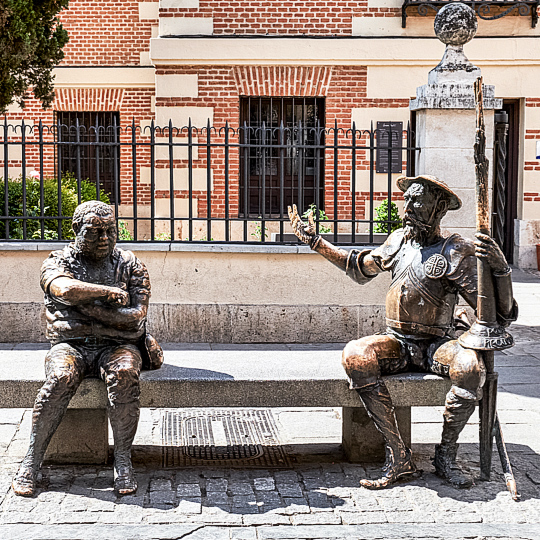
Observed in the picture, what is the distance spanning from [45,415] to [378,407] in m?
1.73

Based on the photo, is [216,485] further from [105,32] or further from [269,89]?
[105,32]

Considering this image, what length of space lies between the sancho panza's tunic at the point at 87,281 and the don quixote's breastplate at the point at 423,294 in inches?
55.5

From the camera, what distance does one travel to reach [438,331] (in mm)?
4672

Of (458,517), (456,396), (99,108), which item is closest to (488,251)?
(456,396)

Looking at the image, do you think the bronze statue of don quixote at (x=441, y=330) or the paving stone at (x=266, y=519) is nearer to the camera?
the paving stone at (x=266, y=519)

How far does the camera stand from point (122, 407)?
4383 mm

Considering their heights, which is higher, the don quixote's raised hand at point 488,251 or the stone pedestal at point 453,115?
the stone pedestal at point 453,115

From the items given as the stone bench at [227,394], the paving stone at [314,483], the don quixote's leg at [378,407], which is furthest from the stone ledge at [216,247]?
the paving stone at [314,483]

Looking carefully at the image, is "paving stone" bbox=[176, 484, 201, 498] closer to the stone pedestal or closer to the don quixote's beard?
the don quixote's beard

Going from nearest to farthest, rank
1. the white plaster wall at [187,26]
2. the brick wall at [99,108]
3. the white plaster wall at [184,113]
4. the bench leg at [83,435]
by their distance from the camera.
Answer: the bench leg at [83,435] → the white plaster wall at [187,26] → the white plaster wall at [184,113] → the brick wall at [99,108]

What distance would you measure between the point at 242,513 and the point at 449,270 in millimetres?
1667

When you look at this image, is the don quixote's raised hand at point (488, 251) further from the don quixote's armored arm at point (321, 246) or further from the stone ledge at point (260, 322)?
the stone ledge at point (260, 322)

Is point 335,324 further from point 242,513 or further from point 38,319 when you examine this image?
point 242,513

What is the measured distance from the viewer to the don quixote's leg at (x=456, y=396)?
440 cm
